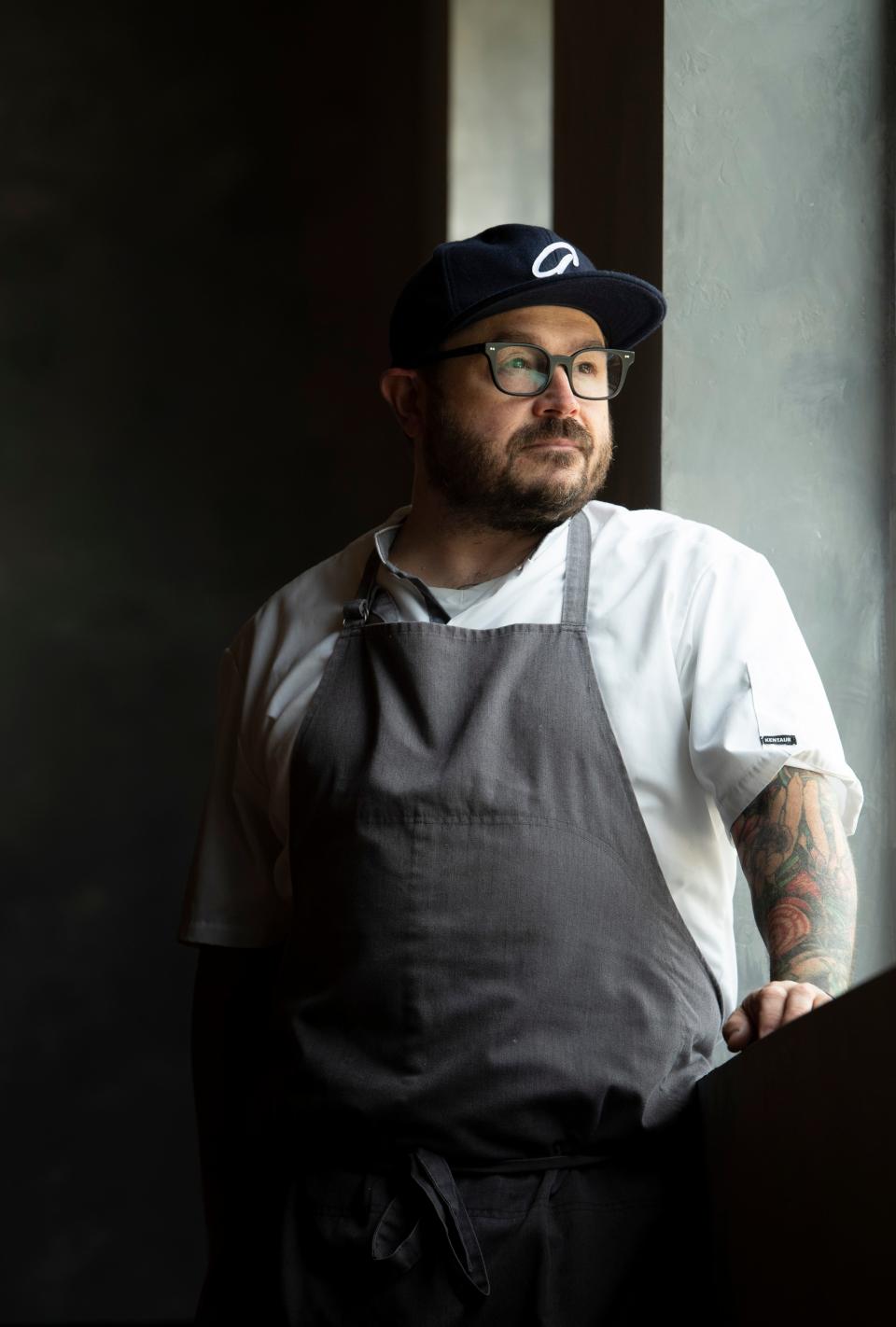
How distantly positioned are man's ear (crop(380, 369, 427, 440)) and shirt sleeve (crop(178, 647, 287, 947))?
343mm

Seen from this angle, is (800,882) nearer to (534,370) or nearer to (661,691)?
(661,691)

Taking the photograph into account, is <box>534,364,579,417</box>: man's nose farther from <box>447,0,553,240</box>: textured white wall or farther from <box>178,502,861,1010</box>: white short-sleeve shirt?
<box>447,0,553,240</box>: textured white wall

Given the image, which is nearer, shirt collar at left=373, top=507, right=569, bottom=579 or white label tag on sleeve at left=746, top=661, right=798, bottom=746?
white label tag on sleeve at left=746, top=661, right=798, bottom=746

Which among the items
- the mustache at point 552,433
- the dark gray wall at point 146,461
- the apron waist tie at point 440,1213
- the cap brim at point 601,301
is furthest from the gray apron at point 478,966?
the dark gray wall at point 146,461

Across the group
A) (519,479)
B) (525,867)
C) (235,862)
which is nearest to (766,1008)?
(525,867)

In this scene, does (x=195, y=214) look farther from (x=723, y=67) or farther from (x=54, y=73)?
(x=723, y=67)

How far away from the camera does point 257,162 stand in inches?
172

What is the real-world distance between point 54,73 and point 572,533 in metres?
3.27

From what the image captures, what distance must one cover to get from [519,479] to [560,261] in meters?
0.23

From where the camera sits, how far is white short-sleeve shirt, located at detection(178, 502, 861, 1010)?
140 cm

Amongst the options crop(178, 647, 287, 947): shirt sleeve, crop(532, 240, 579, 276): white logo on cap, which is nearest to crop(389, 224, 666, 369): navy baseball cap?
crop(532, 240, 579, 276): white logo on cap

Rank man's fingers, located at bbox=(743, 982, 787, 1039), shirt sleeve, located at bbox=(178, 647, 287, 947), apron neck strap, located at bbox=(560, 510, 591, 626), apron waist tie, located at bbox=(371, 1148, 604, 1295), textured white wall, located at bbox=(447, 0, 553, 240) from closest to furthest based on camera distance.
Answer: man's fingers, located at bbox=(743, 982, 787, 1039)
apron waist tie, located at bbox=(371, 1148, 604, 1295)
apron neck strap, located at bbox=(560, 510, 591, 626)
shirt sleeve, located at bbox=(178, 647, 287, 947)
textured white wall, located at bbox=(447, 0, 553, 240)

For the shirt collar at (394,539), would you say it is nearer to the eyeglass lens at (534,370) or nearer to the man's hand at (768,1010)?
the eyeglass lens at (534,370)

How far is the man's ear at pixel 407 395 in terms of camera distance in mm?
1773
